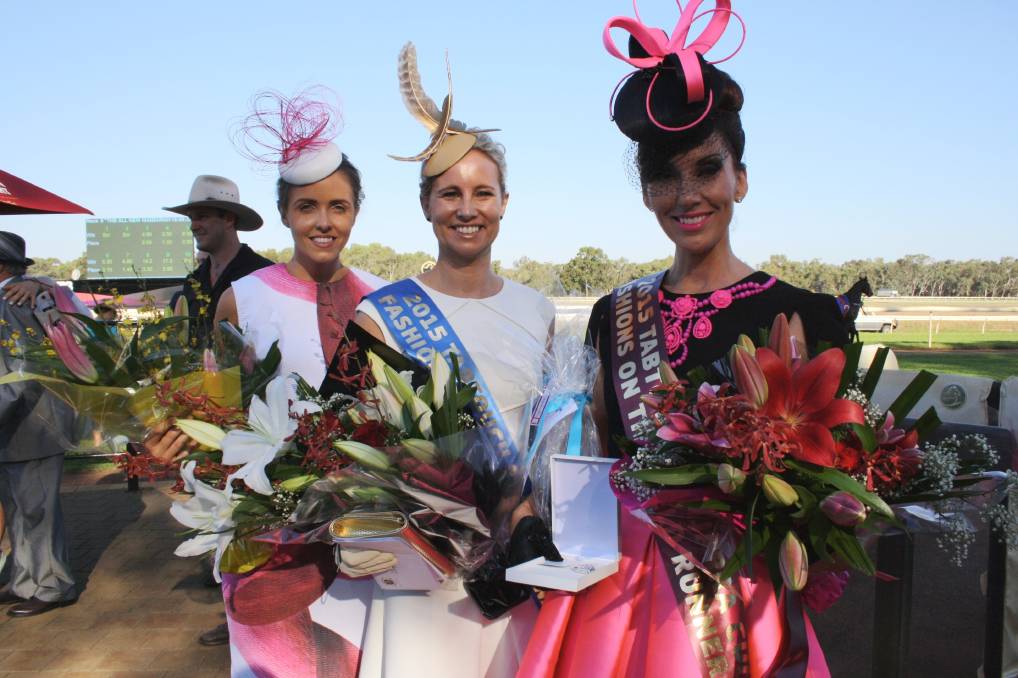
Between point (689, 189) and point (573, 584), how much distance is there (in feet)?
3.35

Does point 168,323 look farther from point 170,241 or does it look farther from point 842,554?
point 170,241

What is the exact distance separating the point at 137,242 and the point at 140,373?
13542 mm

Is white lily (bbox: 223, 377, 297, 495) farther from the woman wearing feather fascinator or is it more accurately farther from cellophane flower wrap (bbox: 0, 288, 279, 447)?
the woman wearing feather fascinator

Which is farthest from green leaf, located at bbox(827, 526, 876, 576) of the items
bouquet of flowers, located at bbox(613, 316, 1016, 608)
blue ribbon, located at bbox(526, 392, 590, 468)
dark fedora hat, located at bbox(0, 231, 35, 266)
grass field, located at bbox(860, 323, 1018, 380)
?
grass field, located at bbox(860, 323, 1018, 380)

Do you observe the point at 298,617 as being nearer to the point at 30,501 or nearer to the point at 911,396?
the point at 911,396

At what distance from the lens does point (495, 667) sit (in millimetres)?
1765

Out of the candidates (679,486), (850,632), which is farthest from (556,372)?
(850,632)

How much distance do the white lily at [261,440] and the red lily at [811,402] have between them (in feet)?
3.08

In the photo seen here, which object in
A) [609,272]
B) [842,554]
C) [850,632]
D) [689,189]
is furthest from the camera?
[850,632]

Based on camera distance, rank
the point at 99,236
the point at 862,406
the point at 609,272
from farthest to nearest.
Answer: the point at 99,236
the point at 609,272
the point at 862,406

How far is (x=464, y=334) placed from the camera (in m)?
2.33

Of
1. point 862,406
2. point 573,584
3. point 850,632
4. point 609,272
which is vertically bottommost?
point 850,632

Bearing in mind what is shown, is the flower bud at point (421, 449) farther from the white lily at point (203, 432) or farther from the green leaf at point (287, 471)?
the white lily at point (203, 432)

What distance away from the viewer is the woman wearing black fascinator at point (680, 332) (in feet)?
5.04
